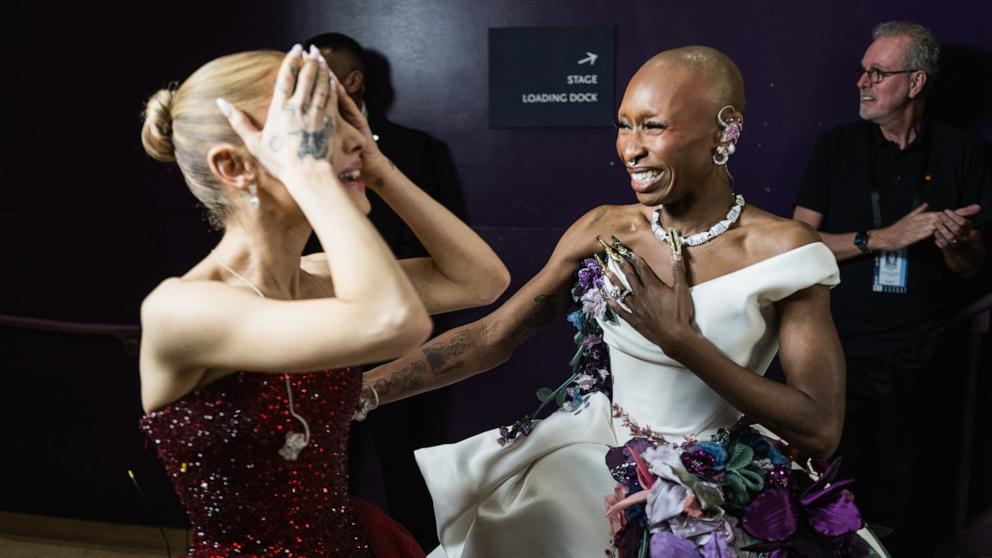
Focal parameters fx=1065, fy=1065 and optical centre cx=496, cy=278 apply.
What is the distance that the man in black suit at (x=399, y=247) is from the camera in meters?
3.83

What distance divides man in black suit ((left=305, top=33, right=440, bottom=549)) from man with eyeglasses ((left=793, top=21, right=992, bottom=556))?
1.37m

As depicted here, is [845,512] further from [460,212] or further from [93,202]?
[93,202]

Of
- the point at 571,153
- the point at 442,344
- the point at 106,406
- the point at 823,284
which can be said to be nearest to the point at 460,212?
the point at 571,153

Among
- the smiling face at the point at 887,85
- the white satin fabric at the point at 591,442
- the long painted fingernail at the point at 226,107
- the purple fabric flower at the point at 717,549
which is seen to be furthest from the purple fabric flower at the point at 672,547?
the smiling face at the point at 887,85

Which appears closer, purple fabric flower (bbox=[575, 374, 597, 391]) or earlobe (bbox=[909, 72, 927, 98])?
purple fabric flower (bbox=[575, 374, 597, 391])

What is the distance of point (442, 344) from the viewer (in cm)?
220

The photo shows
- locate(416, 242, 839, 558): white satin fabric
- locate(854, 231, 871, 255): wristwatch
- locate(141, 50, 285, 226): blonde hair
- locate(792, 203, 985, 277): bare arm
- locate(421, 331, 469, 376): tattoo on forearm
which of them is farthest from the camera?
locate(854, 231, 871, 255): wristwatch

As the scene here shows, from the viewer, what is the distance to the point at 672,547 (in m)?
1.80

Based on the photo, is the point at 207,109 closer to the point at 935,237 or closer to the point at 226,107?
the point at 226,107

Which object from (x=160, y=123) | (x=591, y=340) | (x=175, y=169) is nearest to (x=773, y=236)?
(x=591, y=340)

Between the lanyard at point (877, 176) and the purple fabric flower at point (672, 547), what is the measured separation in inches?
81.7

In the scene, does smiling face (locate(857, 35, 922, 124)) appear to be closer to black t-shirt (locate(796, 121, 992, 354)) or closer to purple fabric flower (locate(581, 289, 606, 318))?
black t-shirt (locate(796, 121, 992, 354))

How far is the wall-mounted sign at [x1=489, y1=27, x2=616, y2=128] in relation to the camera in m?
3.87

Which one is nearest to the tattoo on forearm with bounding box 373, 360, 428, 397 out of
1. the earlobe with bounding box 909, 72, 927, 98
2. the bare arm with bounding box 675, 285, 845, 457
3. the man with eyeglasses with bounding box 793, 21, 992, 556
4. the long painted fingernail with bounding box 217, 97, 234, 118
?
the bare arm with bounding box 675, 285, 845, 457
